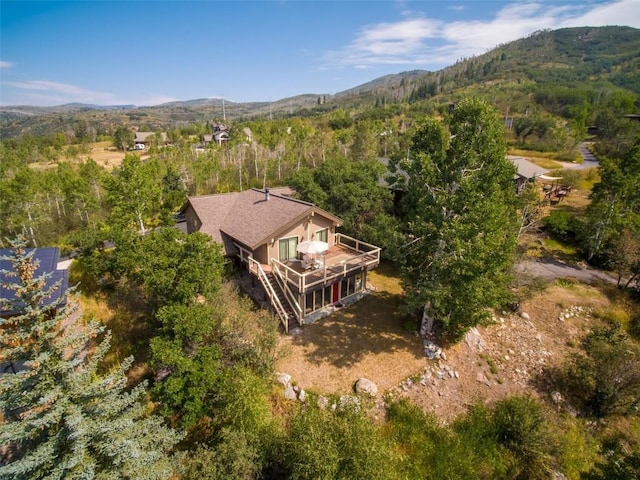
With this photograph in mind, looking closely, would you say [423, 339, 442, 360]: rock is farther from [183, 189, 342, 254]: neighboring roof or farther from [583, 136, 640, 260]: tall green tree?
[583, 136, 640, 260]: tall green tree

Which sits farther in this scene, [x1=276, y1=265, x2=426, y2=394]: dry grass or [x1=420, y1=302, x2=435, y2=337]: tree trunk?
[x1=420, y1=302, x2=435, y2=337]: tree trunk

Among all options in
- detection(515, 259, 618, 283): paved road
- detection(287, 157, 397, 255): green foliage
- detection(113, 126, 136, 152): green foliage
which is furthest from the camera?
detection(113, 126, 136, 152): green foliage

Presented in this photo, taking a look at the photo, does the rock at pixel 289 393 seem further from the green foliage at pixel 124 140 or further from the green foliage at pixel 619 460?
the green foliage at pixel 124 140

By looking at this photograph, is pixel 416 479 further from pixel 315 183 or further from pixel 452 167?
pixel 315 183

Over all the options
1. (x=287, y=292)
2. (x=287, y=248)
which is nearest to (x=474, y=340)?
(x=287, y=292)

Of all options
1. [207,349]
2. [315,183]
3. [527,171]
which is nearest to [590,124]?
[527,171]

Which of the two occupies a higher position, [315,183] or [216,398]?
[315,183]

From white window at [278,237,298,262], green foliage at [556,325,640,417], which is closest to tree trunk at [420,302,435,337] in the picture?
green foliage at [556,325,640,417]

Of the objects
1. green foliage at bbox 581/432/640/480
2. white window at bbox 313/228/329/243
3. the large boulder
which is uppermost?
white window at bbox 313/228/329/243
